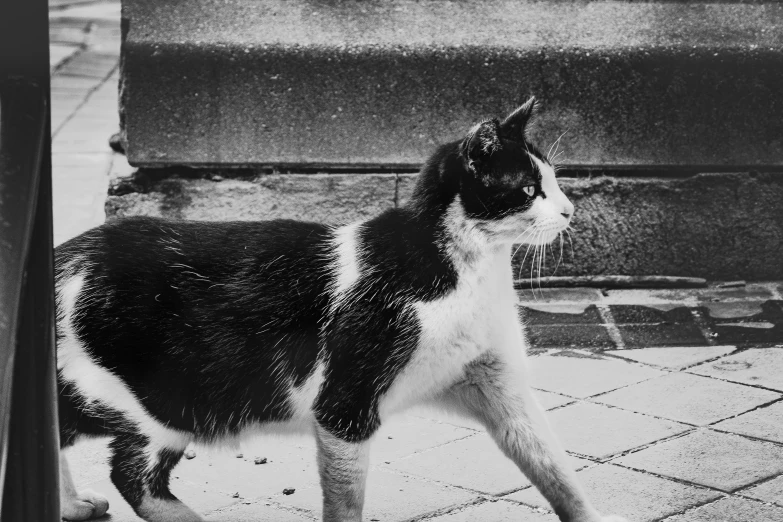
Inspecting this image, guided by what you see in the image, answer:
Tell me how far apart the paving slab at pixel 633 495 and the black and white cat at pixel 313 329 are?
0.75 feet

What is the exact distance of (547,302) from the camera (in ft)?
16.4

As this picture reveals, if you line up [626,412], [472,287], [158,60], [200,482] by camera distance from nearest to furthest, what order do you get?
[472,287] < [200,482] < [626,412] < [158,60]

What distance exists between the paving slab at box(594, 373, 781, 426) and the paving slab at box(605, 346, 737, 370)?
0.13 m

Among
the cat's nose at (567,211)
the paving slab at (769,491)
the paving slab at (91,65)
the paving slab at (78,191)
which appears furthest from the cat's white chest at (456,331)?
the paving slab at (91,65)

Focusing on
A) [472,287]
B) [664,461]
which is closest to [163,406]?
[472,287]

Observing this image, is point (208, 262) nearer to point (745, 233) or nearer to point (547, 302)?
point (547, 302)

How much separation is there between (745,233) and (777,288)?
0.30m

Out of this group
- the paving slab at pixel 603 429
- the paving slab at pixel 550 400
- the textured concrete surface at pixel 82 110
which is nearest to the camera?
the paving slab at pixel 603 429

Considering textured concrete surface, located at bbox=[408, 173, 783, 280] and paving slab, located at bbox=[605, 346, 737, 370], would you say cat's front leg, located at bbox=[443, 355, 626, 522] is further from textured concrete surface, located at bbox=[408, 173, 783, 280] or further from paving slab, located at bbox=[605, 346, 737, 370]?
textured concrete surface, located at bbox=[408, 173, 783, 280]

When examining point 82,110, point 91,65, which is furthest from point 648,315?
point 91,65

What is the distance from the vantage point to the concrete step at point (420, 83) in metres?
4.89

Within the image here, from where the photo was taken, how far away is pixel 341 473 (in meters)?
2.92

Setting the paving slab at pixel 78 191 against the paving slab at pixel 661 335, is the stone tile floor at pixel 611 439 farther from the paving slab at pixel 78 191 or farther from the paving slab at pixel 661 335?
the paving slab at pixel 78 191

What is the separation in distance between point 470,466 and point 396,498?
0.32m
